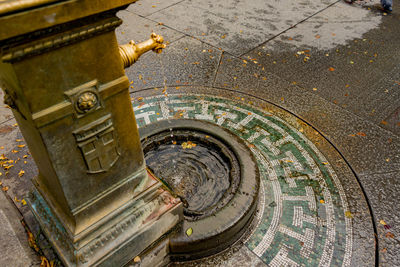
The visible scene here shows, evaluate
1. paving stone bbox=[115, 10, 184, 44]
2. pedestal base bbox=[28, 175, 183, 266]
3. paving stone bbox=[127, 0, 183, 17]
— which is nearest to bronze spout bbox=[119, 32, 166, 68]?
pedestal base bbox=[28, 175, 183, 266]

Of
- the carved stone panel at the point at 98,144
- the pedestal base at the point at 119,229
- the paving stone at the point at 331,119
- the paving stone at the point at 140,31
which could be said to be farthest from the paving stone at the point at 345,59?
the carved stone panel at the point at 98,144

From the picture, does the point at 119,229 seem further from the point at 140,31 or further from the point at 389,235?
the point at 140,31

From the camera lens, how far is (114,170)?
2426mm

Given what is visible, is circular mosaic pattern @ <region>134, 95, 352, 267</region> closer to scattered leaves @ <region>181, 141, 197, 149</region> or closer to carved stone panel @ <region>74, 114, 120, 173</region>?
scattered leaves @ <region>181, 141, 197, 149</region>

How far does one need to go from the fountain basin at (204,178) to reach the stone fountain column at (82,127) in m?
0.32

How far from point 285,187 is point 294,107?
1733 millimetres

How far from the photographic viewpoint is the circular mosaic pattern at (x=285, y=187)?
309cm

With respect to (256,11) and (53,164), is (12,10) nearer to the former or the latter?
(53,164)

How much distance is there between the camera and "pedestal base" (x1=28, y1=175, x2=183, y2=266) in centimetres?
244

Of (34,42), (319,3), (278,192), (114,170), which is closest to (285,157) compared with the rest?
(278,192)

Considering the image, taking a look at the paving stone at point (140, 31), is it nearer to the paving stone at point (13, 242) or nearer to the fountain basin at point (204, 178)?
the fountain basin at point (204, 178)

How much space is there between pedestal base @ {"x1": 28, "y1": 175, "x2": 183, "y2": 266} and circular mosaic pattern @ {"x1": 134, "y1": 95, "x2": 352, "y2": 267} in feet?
3.38

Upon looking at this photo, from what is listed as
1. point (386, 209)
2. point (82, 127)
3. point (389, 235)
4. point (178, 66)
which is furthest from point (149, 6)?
point (389, 235)

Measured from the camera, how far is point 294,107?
16.2 feet
